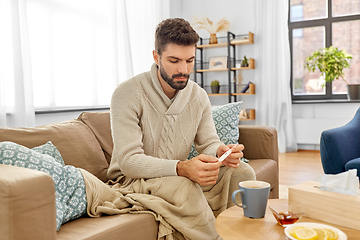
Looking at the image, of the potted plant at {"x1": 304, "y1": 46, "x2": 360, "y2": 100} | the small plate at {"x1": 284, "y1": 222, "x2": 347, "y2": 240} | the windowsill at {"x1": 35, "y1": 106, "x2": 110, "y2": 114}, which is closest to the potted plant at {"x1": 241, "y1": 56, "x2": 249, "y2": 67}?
the potted plant at {"x1": 304, "y1": 46, "x2": 360, "y2": 100}

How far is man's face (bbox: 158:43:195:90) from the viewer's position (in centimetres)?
141

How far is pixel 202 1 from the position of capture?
16.5 feet

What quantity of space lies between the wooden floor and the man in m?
1.27

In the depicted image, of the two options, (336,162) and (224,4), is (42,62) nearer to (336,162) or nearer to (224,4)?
(336,162)

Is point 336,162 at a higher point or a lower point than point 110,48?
lower

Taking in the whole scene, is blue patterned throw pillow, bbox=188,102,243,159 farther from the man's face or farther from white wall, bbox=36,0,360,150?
white wall, bbox=36,0,360,150

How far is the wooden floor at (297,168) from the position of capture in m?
3.01

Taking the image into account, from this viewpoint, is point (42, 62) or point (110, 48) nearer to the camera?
point (42, 62)

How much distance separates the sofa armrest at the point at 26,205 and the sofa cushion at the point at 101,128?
0.91m

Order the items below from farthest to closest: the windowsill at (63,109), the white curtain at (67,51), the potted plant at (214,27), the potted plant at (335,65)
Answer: the potted plant at (214,27) → the potted plant at (335,65) → the windowsill at (63,109) → the white curtain at (67,51)

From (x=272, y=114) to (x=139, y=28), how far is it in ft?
7.00

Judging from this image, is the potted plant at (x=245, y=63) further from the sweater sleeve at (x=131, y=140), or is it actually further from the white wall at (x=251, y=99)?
the sweater sleeve at (x=131, y=140)

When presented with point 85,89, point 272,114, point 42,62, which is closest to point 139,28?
point 85,89

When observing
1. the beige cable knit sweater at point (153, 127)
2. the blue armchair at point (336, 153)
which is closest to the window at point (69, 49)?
the beige cable knit sweater at point (153, 127)
